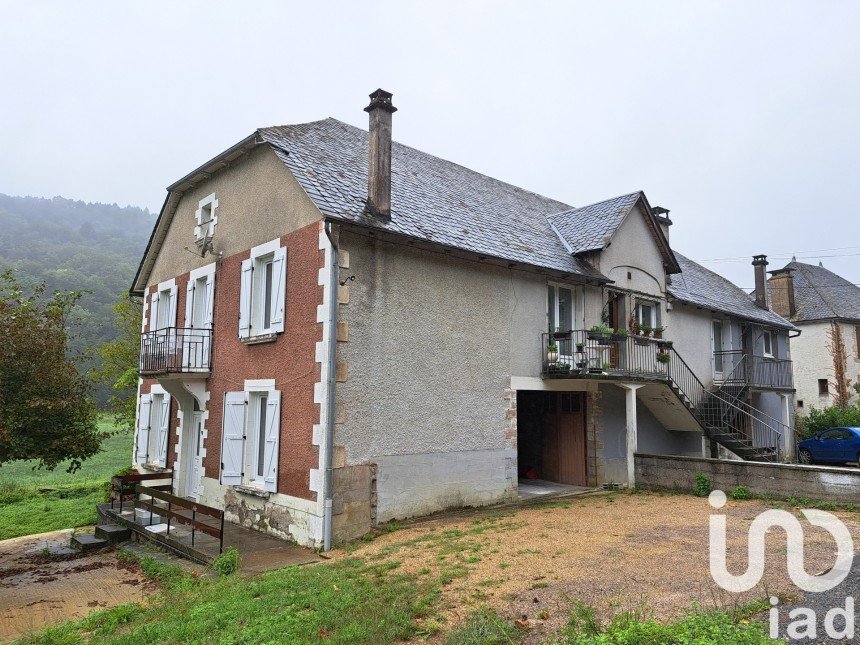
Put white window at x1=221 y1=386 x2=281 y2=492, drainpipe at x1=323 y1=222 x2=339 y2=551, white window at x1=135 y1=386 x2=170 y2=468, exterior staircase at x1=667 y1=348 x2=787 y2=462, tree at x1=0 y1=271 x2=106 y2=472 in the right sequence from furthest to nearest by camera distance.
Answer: exterior staircase at x1=667 y1=348 x2=787 y2=462, white window at x1=135 y1=386 x2=170 y2=468, white window at x1=221 y1=386 x2=281 y2=492, drainpipe at x1=323 y1=222 x2=339 y2=551, tree at x1=0 y1=271 x2=106 y2=472

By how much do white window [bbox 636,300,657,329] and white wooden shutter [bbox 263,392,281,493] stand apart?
35.5ft

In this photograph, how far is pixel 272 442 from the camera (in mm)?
11039

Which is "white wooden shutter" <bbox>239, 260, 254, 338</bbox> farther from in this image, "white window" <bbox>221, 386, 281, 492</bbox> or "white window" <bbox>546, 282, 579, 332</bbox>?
"white window" <bbox>546, 282, 579, 332</bbox>

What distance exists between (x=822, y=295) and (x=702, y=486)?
76.8 ft

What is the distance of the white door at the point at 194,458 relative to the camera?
14.2m

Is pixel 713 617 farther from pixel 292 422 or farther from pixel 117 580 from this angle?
pixel 117 580

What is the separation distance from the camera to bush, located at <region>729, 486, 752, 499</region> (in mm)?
12492

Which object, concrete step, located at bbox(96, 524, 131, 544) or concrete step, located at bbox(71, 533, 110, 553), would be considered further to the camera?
concrete step, located at bbox(96, 524, 131, 544)

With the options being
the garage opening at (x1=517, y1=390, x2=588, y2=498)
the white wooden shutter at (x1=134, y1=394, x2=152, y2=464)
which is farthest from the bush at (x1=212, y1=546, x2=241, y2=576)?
the white wooden shutter at (x1=134, y1=394, x2=152, y2=464)

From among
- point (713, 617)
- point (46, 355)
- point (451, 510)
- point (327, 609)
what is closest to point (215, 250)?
point (46, 355)

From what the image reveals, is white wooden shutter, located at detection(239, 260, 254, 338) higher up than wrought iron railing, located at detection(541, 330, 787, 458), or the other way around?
white wooden shutter, located at detection(239, 260, 254, 338)

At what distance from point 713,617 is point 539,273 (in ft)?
32.6

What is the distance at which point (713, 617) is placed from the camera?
477 centimetres

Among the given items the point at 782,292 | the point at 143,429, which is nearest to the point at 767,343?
the point at 782,292
